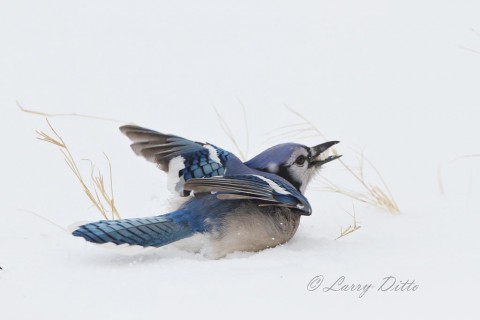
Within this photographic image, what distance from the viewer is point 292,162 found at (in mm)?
4992

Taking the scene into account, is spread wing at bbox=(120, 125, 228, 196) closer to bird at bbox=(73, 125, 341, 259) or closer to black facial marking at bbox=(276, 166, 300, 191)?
bird at bbox=(73, 125, 341, 259)

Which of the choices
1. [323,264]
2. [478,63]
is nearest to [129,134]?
[323,264]

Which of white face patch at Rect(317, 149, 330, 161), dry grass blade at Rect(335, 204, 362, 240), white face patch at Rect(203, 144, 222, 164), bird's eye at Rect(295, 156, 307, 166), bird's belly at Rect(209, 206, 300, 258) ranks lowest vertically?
dry grass blade at Rect(335, 204, 362, 240)

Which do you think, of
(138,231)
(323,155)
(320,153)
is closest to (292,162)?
(320,153)

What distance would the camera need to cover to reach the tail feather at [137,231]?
13.5ft

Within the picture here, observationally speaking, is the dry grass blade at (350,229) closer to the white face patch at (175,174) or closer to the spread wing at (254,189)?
the spread wing at (254,189)

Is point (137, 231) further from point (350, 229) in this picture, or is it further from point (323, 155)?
point (323, 155)

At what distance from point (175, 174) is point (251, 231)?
0.56m

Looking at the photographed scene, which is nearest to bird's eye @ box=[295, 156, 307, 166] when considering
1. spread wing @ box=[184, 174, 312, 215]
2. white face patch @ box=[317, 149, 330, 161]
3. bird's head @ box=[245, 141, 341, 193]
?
bird's head @ box=[245, 141, 341, 193]

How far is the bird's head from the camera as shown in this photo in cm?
496

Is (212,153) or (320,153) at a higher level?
(212,153)

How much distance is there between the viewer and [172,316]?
3461 millimetres

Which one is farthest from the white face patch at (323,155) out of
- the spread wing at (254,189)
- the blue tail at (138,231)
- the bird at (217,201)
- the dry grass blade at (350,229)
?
the blue tail at (138,231)

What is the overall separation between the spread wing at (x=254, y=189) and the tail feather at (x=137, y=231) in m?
0.22
